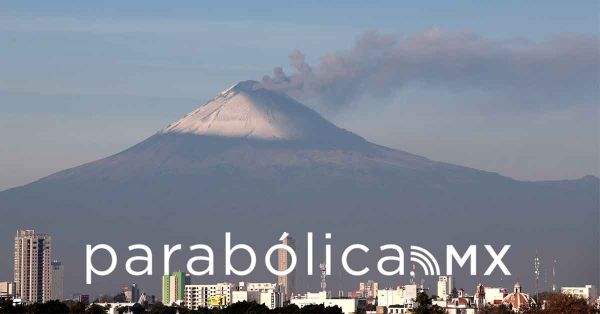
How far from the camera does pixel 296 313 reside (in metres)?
146

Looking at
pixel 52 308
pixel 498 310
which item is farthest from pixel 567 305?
pixel 498 310

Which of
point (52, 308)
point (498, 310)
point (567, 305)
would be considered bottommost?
point (498, 310)

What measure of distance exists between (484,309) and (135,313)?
36.6 m

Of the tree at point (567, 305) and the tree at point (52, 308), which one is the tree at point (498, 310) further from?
the tree at point (567, 305)

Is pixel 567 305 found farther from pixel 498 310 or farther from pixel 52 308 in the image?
pixel 498 310

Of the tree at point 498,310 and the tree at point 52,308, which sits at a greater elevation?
the tree at point 52,308

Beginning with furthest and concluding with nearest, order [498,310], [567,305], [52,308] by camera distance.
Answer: [498,310] → [52,308] → [567,305]

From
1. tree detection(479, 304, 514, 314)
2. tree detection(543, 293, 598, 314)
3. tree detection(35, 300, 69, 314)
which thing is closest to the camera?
tree detection(543, 293, 598, 314)

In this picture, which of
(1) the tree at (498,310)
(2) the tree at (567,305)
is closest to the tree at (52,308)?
(1) the tree at (498,310)

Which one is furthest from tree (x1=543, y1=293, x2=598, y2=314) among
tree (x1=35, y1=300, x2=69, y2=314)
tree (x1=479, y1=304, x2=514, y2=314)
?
tree (x1=35, y1=300, x2=69, y2=314)

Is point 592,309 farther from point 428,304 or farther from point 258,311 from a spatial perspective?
point 258,311

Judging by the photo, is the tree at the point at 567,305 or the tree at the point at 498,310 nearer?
the tree at the point at 567,305

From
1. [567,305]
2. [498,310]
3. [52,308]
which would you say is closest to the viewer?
[567,305]

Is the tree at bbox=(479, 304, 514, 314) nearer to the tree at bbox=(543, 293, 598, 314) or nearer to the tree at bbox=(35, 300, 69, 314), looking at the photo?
the tree at bbox=(35, 300, 69, 314)
